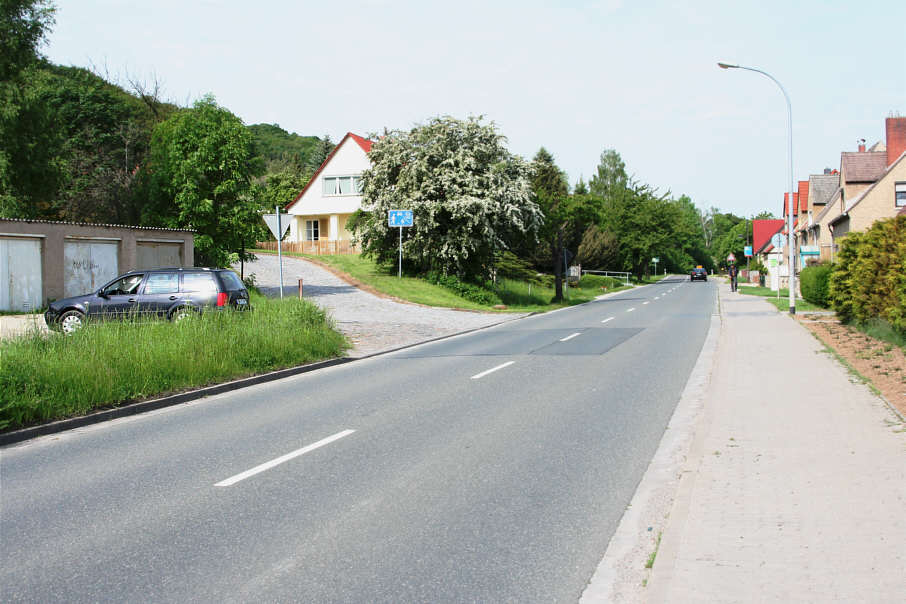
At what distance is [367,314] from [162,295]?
10098 millimetres

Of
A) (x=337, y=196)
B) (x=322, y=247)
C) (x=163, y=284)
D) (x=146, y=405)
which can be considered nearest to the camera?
(x=146, y=405)

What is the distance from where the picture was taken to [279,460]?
6922 mm

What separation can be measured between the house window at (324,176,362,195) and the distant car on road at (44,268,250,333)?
39022 millimetres

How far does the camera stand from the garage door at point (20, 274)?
23031mm

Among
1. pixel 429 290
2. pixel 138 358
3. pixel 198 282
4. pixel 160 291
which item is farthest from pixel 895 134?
pixel 138 358

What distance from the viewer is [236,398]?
10.8 m

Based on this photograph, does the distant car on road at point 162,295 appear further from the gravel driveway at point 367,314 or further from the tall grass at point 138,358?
the tall grass at point 138,358

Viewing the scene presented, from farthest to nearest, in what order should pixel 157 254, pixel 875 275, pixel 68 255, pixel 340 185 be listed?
pixel 340 185
pixel 157 254
pixel 68 255
pixel 875 275

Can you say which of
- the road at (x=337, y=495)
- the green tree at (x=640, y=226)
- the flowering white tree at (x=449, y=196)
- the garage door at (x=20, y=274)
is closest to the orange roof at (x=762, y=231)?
the green tree at (x=640, y=226)

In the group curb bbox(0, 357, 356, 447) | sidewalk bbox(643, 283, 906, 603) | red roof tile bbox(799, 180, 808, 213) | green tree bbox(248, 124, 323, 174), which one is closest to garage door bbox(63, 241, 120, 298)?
curb bbox(0, 357, 356, 447)

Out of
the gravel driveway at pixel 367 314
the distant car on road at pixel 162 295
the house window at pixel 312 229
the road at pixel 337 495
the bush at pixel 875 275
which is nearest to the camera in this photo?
the road at pixel 337 495

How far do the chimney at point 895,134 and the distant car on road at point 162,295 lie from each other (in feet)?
149

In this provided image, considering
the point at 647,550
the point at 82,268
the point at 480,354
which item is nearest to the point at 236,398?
the point at 480,354

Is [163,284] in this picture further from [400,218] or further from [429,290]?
[429,290]
